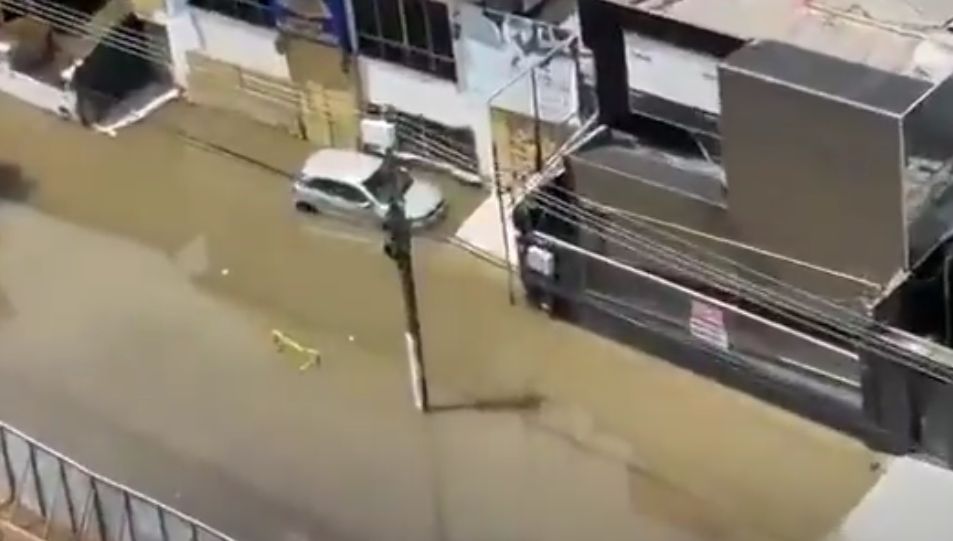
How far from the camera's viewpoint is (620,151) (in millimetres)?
2141

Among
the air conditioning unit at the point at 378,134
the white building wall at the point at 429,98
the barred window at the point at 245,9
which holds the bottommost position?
the air conditioning unit at the point at 378,134

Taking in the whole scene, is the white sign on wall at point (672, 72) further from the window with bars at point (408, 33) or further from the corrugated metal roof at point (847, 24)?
the window with bars at point (408, 33)

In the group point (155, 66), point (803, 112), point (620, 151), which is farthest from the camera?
point (155, 66)

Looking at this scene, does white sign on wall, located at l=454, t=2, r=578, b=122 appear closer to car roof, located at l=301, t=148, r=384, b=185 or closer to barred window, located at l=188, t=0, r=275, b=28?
car roof, located at l=301, t=148, r=384, b=185

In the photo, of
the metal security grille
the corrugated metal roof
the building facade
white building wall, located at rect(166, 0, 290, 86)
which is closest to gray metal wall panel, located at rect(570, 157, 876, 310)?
the building facade

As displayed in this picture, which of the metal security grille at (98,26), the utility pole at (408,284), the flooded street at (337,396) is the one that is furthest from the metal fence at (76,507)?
the metal security grille at (98,26)

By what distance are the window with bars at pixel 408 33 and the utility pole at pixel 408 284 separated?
176 mm

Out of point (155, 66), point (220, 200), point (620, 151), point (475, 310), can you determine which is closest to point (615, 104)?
point (620, 151)

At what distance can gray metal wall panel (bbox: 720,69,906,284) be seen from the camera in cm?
193

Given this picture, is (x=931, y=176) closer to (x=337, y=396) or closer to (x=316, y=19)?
(x=337, y=396)

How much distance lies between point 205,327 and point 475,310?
0.76 feet

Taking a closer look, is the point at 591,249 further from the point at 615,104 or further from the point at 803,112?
the point at 803,112

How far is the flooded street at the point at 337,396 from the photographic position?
6.44ft

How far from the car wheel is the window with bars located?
6.4 inches
